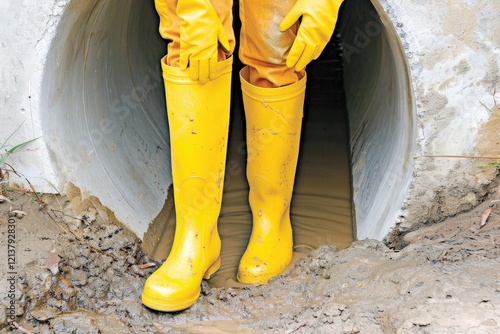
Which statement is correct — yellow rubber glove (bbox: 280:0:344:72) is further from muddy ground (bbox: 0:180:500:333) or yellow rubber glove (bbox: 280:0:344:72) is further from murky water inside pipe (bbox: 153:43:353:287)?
murky water inside pipe (bbox: 153:43:353:287)

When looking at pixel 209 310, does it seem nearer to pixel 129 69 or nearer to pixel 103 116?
pixel 103 116

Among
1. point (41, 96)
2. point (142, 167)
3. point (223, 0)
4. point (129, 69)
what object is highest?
point (223, 0)

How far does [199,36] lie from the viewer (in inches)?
74.5

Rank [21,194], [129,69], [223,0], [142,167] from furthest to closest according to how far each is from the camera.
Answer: [129,69], [142,167], [21,194], [223,0]

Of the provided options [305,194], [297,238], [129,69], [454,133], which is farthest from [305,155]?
[454,133]

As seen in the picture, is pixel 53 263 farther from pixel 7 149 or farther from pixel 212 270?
pixel 212 270

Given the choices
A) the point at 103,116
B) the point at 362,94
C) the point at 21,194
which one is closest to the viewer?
the point at 21,194

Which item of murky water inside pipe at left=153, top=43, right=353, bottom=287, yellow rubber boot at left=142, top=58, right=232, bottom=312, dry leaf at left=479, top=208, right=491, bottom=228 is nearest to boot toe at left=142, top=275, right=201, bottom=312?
yellow rubber boot at left=142, top=58, right=232, bottom=312

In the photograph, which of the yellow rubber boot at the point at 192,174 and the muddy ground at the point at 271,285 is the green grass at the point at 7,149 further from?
the yellow rubber boot at the point at 192,174

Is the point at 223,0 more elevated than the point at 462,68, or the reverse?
the point at 223,0

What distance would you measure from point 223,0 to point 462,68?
838 millimetres

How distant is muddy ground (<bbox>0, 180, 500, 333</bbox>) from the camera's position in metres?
1.75

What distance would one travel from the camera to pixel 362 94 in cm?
369

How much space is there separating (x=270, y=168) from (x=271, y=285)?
1.40 feet
